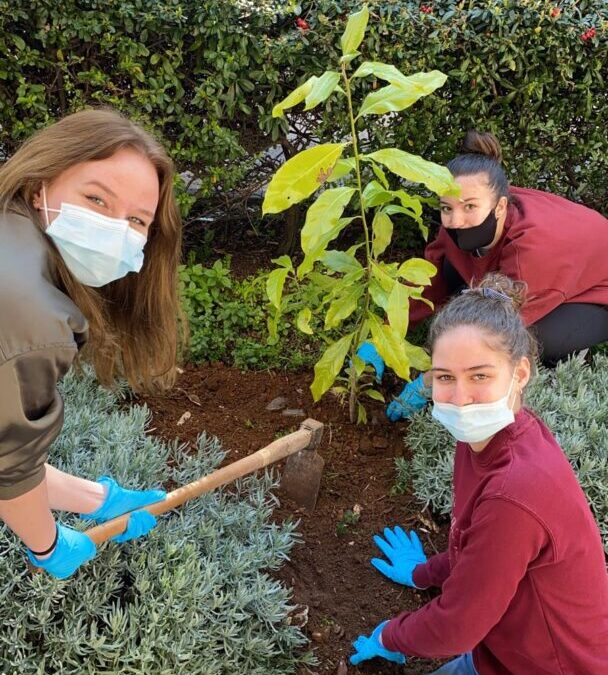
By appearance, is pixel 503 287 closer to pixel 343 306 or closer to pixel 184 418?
pixel 343 306

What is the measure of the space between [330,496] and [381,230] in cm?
118

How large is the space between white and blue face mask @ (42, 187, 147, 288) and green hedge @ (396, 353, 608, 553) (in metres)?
1.59

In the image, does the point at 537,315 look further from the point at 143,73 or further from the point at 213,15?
the point at 143,73

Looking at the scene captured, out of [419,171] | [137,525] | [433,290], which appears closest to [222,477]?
[137,525]

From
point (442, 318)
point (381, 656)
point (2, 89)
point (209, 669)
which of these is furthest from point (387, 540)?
point (2, 89)

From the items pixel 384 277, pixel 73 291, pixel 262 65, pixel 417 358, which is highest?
pixel 73 291

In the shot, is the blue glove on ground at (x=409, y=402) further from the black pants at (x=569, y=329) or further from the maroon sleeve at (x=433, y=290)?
the black pants at (x=569, y=329)

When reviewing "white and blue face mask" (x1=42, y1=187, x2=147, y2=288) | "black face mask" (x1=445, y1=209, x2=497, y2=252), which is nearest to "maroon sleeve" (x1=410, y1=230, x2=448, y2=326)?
"black face mask" (x1=445, y1=209, x2=497, y2=252)

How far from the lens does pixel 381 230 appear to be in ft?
8.06

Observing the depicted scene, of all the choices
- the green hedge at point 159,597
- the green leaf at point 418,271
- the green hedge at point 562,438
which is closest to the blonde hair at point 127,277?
the green hedge at point 159,597

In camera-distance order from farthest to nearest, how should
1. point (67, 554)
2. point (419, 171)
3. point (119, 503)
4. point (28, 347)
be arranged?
point (119, 503), point (419, 171), point (67, 554), point (28, 347)

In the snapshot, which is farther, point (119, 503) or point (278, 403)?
point (278, 403)

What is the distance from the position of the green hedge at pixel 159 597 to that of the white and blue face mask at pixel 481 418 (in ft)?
2.99

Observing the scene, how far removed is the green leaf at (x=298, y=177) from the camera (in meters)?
1.99
